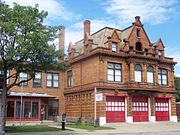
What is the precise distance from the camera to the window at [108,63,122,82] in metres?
40.2

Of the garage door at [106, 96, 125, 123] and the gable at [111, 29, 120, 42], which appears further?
the gable at [111, 29, 120, 42]

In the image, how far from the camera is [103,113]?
3806 centimetres

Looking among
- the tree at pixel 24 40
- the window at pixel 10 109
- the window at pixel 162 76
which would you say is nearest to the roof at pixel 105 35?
the window at pixel 162 76

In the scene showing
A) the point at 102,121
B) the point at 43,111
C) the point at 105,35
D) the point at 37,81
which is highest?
the point at 105,35

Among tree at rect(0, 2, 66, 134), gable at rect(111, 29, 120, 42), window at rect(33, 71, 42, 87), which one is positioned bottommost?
window at rect(33, 71, 42, 87)

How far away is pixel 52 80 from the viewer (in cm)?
4800

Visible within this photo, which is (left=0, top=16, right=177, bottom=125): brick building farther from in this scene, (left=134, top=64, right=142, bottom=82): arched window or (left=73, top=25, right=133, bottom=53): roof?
(left=134, top=64, right=142, bottom=82): arched window

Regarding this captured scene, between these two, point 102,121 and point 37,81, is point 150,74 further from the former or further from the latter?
point 37,81

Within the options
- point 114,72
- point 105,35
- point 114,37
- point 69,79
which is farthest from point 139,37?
point 69,79

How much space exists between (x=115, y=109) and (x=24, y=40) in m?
20.6

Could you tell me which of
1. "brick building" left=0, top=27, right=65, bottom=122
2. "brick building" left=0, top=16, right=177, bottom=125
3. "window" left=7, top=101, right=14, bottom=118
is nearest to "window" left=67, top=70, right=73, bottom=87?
"brick building" left=0, top=16, right=177, bottom=125

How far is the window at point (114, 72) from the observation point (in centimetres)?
4019

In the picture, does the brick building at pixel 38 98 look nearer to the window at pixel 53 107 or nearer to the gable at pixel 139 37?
the window at pixel 53 107

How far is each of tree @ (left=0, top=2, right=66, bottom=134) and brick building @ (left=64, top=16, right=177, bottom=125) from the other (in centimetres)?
1404
